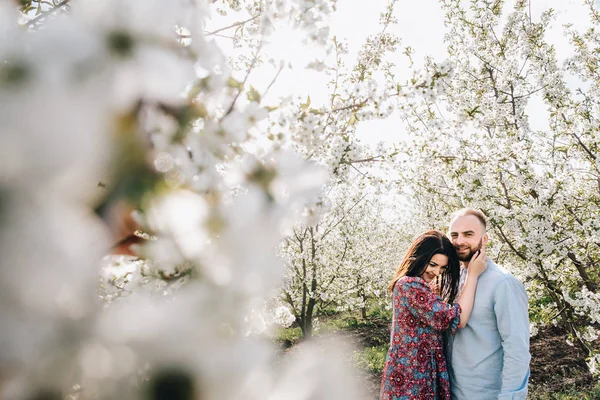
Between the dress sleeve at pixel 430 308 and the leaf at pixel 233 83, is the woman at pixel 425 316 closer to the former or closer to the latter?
the dress sleeve at pixel 430 308

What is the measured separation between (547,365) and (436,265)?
5.93 m

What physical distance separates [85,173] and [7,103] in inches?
2.7

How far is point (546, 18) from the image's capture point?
17.7 ft

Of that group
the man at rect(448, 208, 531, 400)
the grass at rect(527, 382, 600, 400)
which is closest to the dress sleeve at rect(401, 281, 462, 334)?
the man at rect(448, 208, 531, 400)

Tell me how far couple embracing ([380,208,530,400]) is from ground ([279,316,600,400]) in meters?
1.62

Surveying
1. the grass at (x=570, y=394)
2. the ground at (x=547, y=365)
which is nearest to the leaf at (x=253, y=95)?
the ground at (x=547, y=365)

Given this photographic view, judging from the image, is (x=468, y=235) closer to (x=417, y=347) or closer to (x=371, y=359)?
(x=417, y=347)

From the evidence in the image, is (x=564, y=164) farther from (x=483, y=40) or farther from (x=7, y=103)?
(x=7, y=103)

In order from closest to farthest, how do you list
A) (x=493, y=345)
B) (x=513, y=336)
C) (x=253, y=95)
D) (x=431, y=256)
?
(x=253, y=95)
(x=513, y=336)
(x=493, y=345)
(x=431, y=256)

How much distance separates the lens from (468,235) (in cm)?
268

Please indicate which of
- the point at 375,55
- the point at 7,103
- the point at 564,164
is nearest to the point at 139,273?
the point at 7,103

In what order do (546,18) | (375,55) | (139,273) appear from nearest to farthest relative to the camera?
1. (139,273)
2. (375,55)
3. (546,18)

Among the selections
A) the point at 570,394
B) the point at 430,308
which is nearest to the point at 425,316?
the point at 430,308

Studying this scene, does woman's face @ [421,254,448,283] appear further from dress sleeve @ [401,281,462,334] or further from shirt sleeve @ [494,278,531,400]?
shirt sleeve @ [494,278,531,400]
